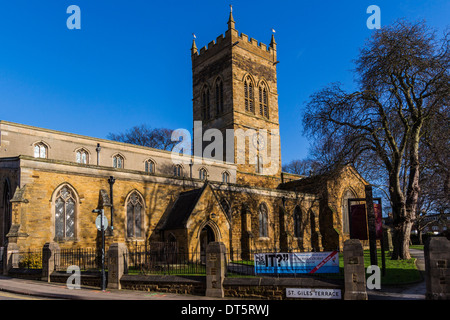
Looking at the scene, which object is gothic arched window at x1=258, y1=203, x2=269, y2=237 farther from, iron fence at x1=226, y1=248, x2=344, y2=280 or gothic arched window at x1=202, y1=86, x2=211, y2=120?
gothic arched window at x1=202, y1=86, x2=211, y2=120

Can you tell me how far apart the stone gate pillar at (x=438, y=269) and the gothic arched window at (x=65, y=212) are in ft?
60.3

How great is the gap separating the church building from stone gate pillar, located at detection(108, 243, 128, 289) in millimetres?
6911

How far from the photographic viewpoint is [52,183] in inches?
877

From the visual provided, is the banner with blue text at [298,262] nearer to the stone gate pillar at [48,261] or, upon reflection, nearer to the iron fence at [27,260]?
the stone gate pillar at [48,261]

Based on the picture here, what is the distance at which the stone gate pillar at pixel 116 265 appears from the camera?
15.7m

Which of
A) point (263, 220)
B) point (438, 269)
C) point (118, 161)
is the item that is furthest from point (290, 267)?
point (118, 161)

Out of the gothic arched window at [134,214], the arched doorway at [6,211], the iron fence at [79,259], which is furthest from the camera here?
the gothic arched window at [134,214]

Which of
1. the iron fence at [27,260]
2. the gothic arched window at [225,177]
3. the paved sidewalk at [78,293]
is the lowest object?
the paved sidewalk at [78,293]

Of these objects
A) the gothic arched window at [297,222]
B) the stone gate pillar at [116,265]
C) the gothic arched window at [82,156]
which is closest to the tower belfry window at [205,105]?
the gothic arched window at [297,222]

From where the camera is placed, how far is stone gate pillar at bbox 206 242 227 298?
1355 cm

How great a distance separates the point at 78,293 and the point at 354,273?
31.1 feet

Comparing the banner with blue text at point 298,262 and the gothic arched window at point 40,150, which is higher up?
Result: the gothic arched window at point 40,150

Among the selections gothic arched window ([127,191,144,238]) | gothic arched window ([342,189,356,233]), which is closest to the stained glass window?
gothic arched window ([127,191,144,238])

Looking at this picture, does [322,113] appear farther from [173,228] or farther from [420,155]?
[173,228]
